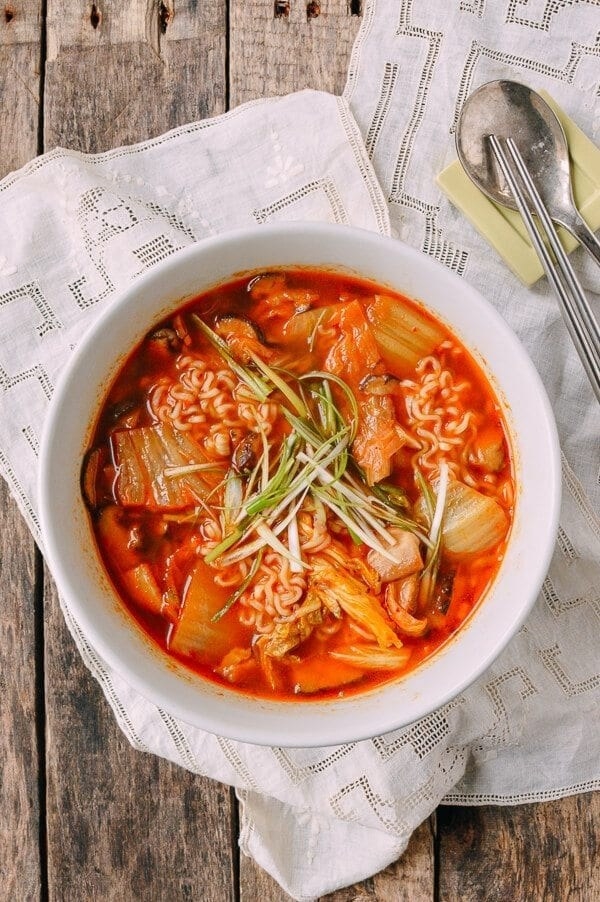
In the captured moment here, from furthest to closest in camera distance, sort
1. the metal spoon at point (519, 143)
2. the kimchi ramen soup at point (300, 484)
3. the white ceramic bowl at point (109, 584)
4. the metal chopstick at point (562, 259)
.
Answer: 1. the metal spoon at point (519, 143)
2. the metal chopstick at point (562, 259)
3. the kimchi ramen soup at point (300, 484)
4. the white ceramic bowl at point (109, 584)

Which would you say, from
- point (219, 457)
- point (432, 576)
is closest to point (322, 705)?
point (432, 576)

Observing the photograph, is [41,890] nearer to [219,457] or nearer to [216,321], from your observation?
[219,457]

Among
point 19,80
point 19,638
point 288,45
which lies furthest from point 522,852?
point 19,80

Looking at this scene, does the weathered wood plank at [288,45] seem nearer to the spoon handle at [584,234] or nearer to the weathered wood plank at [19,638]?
the weathered wood plank at [19,638]

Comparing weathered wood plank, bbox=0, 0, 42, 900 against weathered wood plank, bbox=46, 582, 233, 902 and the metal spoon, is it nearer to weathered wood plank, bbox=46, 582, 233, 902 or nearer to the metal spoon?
weathered wood plank, bbox=46, 582, 233, 902

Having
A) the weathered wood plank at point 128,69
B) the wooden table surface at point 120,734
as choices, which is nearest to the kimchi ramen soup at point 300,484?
the wooden table surface at point 120,734

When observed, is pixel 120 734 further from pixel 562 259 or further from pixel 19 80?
pixel 19 80

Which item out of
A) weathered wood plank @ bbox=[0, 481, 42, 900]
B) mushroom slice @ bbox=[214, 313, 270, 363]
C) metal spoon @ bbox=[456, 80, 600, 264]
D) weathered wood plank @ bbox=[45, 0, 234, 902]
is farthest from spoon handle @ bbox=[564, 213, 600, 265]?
weathered wood plank @ bbox=[0, 481, 42, 900]
